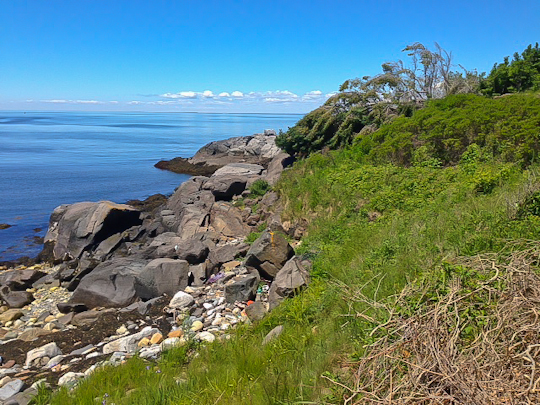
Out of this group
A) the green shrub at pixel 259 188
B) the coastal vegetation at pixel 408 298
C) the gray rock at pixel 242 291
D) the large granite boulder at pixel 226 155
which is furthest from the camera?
the large granite boulder at pixel 226 155

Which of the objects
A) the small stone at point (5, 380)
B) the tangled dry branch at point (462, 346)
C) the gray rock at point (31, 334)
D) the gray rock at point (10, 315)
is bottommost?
the gray rock at point (10, 315)

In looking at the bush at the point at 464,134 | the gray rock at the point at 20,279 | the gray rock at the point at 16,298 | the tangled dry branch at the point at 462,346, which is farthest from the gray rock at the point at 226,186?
the tangled dry branch at the point at 462,346

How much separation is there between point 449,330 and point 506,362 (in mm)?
476

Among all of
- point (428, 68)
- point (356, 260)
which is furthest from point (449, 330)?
point (428, 68)

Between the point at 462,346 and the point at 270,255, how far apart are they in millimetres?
6696

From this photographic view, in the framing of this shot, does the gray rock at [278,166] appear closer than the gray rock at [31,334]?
No

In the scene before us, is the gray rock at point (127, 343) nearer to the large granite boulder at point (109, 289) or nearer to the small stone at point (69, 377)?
the small stone at point (69, 377)

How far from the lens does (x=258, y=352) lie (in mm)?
5160

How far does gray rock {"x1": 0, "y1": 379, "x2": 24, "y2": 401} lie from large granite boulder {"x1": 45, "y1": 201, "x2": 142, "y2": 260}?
1120cm

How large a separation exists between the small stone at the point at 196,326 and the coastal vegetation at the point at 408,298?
51.2 inches

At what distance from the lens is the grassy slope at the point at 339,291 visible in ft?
13.9

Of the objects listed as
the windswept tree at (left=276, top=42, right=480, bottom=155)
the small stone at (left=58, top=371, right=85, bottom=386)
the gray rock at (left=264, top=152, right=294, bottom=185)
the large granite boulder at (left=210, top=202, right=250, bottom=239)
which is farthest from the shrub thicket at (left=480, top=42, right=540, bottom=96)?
the small stone at (left=58, top=371, right=85, bottom=386)

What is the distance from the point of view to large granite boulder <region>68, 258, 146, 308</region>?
11.1 metres

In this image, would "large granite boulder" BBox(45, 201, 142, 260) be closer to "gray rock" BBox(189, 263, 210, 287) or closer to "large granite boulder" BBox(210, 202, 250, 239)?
"large granite boulder" BBox(210, 202, 250, 239)
